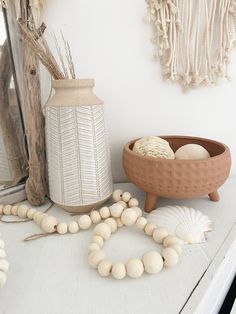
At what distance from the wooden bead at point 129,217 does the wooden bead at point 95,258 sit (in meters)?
0.09

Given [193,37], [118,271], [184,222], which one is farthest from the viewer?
[193,37]

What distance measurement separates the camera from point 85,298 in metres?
0.30

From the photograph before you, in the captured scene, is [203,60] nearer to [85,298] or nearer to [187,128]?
[187,128]

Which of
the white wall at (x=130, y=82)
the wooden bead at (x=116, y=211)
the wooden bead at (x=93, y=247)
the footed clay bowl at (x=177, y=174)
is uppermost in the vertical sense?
the white wall at (x=130, y=82)

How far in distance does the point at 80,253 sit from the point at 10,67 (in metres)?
0.36

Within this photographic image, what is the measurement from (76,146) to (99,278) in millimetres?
213

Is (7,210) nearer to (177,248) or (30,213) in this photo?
(30,213)

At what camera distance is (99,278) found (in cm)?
33

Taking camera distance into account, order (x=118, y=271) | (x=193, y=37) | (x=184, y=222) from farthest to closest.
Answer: (x=193, y=37) → (x=184, y=222) → (x=118, y=271)

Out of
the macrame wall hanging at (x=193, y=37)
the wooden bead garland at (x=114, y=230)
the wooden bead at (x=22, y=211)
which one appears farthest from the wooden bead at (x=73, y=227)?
the macrame wall hanging at (x=193, y=37)

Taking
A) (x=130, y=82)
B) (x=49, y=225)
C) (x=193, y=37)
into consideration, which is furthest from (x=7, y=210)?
(x=193, y=37)

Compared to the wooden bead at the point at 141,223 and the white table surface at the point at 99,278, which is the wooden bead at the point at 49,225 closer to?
the white table surface at the point at 99,278

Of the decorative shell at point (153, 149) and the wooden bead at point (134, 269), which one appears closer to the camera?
the wooden bead at point (134, 269)

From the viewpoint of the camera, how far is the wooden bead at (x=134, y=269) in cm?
33
